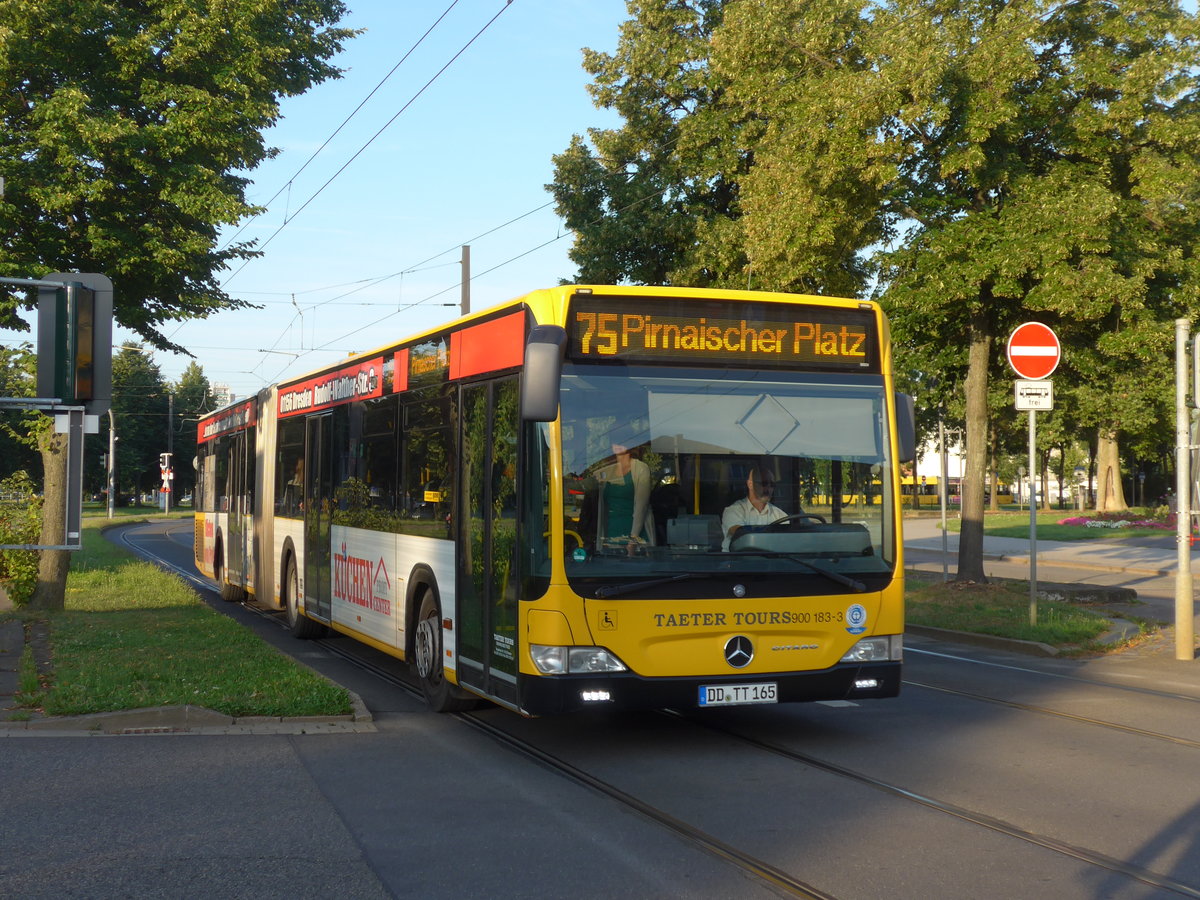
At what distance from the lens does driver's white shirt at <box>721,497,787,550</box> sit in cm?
789

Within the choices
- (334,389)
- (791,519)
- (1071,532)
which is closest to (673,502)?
(791,519)

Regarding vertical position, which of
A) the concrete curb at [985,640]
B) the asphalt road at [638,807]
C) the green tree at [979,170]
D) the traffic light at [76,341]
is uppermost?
the green tree at [979,170]

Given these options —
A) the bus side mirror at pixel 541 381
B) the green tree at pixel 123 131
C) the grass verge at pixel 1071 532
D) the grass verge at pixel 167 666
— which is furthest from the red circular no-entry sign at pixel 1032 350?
the grass verge at pixel 1071 532

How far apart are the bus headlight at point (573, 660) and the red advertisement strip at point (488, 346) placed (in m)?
1.85

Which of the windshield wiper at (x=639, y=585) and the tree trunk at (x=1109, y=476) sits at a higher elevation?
the tree trunk at (x=1109, y=476)

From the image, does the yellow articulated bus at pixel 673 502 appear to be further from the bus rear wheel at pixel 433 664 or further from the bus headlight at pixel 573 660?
the bus rear wheel at pixel 433 664

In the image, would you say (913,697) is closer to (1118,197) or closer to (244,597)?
(1118,197)

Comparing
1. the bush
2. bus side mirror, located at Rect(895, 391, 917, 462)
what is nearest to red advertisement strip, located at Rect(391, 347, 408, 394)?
bus side mirror, located at Rect(895, 391, 917, 462)

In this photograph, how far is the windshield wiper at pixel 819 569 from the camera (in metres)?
7.96

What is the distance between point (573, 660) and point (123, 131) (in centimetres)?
1066

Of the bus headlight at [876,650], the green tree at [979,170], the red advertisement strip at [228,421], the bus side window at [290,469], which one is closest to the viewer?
the bus headlight at [876,650]

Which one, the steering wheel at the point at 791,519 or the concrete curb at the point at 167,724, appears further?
the concrete curb at the point at 167,724

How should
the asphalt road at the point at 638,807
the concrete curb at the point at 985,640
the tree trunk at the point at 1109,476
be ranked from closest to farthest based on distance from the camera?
1. the asphalt road at the point at 638,807
2. the concrete curb at the point at 985,640
3. the tree trunk at the point at 1109,476

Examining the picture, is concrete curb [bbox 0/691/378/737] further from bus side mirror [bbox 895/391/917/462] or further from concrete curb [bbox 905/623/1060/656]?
concrete curb [bbox 905/623/1060/656]
